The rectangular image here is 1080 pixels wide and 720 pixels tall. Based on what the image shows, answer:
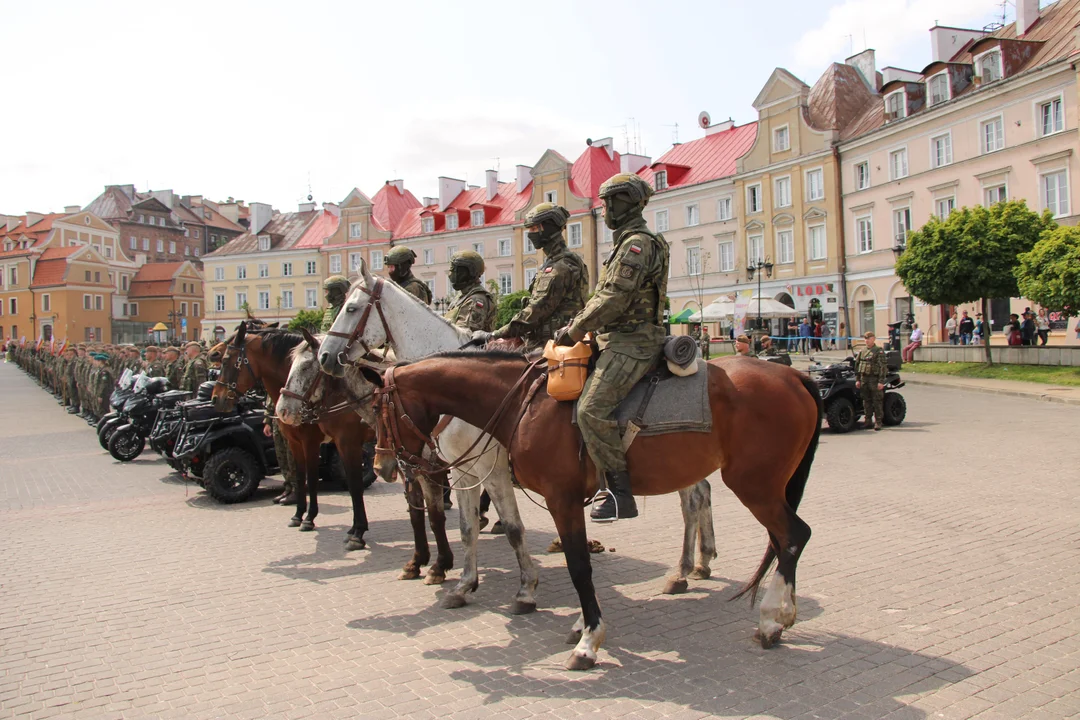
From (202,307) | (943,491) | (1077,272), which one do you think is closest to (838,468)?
(943,491)

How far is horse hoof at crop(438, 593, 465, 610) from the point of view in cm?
602

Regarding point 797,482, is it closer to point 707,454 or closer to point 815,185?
point 707,454

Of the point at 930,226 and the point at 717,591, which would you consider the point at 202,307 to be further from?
the point at 717,591

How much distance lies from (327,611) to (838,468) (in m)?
9.02

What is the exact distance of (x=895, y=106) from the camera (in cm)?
3975

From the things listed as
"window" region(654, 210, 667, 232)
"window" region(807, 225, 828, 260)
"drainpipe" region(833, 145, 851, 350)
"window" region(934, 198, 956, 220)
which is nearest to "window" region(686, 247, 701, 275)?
"window" region(654, 210, 667, 232)

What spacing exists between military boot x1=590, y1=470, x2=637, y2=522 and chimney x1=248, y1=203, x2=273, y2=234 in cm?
7836

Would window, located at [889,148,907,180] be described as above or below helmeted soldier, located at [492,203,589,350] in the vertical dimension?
above

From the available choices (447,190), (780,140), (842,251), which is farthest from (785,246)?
(447,190)

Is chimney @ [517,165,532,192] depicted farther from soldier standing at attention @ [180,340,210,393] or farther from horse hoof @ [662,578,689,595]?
horse hoof @ [662,578,689,595]

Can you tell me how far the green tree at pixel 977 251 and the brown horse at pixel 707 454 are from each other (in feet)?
82.1

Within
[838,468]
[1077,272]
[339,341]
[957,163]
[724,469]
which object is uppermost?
[957,163]

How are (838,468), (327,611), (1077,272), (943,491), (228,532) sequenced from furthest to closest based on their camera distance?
1. (1077,272)
2. (838,468)
3. (943,491)
4. (228,532)
5. (327,611)

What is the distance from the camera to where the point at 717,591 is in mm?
6203
